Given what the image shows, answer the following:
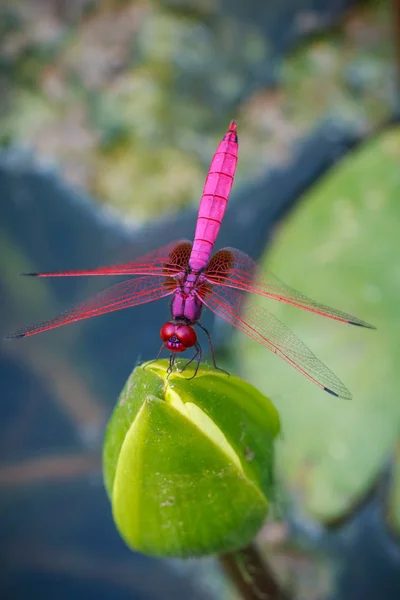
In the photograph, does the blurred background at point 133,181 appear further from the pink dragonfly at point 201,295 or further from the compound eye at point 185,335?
the compound eye at point 185,335

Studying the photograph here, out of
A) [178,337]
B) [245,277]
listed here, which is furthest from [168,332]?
[245,277]

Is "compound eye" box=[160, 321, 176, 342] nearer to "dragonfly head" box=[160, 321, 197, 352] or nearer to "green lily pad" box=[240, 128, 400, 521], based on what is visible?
"dragonfly head" box=[160, 321, 197, 352]

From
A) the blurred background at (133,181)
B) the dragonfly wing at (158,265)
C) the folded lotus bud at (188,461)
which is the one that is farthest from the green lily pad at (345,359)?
the folded lotus bud at (188,461)

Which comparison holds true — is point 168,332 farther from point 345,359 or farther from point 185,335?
point 345,359

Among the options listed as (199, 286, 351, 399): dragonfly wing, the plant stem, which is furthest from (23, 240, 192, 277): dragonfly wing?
the plant stem

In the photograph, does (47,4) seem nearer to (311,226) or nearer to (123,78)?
(123,78)

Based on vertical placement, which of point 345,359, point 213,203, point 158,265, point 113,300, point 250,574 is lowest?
point 250,574
